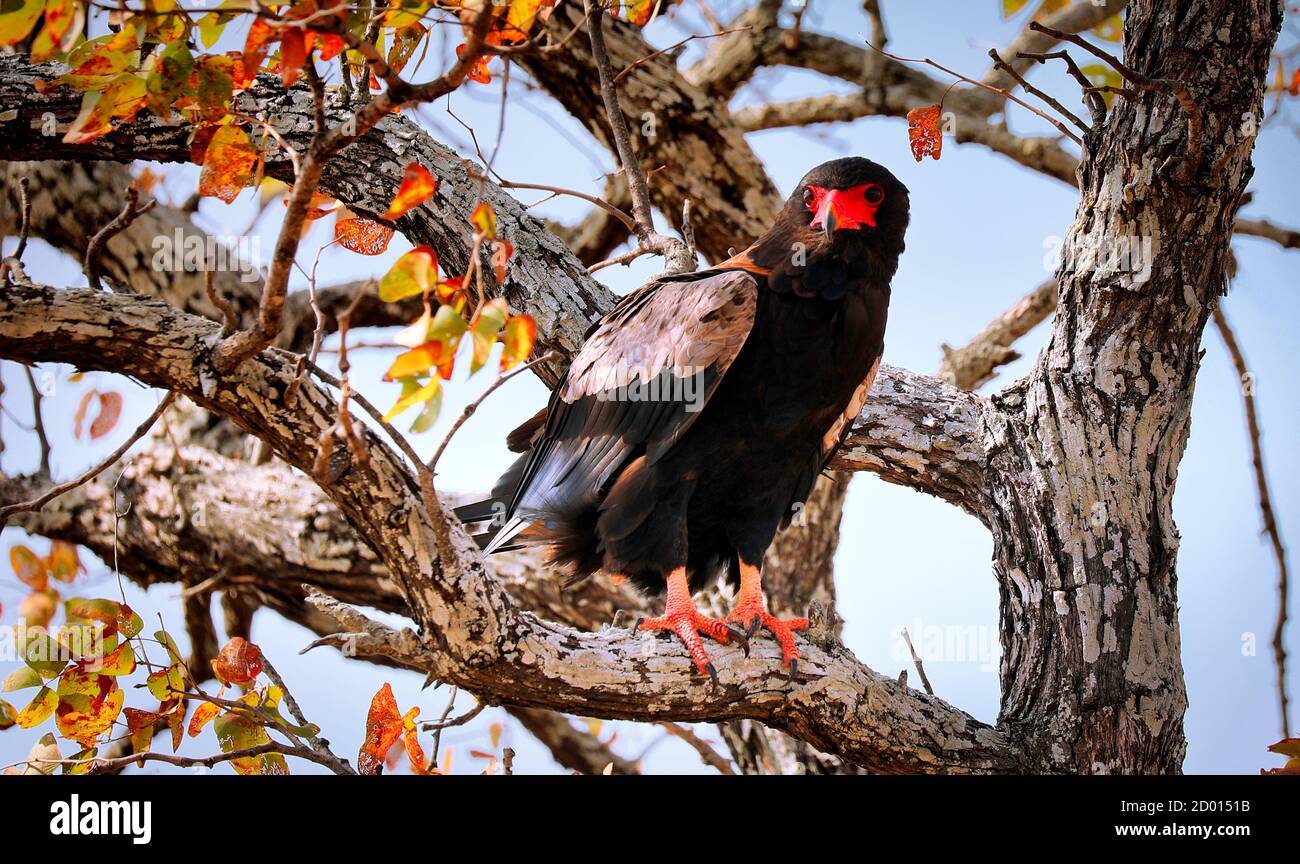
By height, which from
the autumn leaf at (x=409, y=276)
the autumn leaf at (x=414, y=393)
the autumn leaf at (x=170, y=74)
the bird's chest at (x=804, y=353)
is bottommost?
the autumn leaf at (x=414, y=393)

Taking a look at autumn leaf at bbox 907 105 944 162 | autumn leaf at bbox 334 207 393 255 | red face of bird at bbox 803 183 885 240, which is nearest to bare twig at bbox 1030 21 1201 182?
autumn leaf at bbox 907 105 944 162

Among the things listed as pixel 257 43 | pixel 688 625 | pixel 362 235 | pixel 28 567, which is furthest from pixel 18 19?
pixel 28 567

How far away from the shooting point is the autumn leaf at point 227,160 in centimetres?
241

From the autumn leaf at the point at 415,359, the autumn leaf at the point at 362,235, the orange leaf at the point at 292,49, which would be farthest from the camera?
the autumn leaf at the point at 362,235

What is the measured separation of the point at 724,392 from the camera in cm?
302

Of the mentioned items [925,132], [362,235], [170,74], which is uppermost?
[925,132]

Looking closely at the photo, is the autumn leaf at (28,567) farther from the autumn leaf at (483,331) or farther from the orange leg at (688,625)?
the autumn leaf at (483,331)

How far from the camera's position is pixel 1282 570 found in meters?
3.92

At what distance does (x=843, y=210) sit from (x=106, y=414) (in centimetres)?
316

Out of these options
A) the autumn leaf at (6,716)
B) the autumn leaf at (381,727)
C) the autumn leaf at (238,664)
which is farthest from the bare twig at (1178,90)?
the autumn leaf at (6,716)

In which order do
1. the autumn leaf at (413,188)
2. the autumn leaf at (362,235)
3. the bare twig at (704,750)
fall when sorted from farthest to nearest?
the bare twig at (704,750) < the autumn leaf at (362,235) < the autumn leaf at (413,188)

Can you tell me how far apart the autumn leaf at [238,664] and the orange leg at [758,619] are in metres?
1.23

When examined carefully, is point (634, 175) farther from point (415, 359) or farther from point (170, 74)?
point (415, 359)
